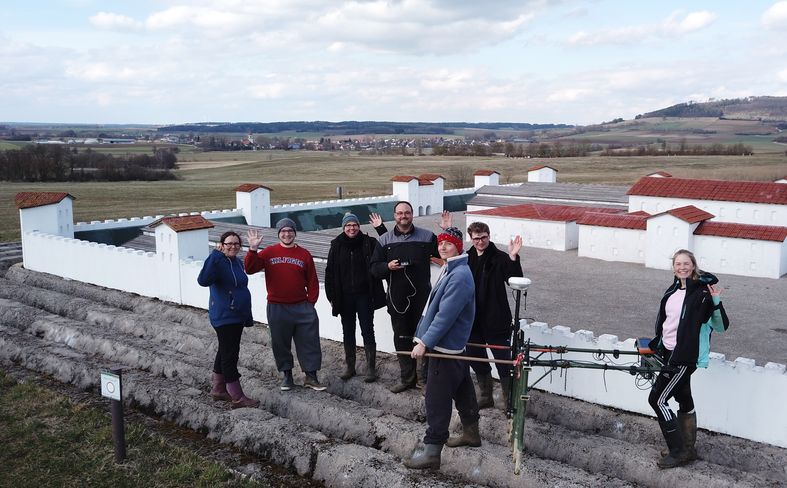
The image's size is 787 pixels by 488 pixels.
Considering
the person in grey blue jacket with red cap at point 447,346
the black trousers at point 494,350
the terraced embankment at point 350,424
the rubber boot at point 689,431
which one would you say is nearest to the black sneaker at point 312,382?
the terraced embankment at point 350,424

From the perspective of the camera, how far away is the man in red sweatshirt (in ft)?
25.8

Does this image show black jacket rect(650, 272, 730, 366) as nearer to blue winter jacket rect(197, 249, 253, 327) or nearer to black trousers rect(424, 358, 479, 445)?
black trousers rect(424, 358, 479, 445)

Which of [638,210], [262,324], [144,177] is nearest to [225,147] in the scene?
[144,177]

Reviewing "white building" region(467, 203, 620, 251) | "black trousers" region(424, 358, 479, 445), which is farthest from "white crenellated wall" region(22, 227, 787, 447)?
"white building" region(467, 203, 620, 251)

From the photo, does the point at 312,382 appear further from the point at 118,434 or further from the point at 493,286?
the point at 493,286

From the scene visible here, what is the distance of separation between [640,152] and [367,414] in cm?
8443

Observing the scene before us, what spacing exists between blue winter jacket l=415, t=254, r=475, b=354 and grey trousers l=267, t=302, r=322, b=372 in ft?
7.39

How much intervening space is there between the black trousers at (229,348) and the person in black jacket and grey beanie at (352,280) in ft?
3.64

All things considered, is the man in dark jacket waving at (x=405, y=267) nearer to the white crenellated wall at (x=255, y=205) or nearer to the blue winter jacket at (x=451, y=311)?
the blue winter jacket at (x=451, y=311)

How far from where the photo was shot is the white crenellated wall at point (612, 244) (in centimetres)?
1830

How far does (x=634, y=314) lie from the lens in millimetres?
12633

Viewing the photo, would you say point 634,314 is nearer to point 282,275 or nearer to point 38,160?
point 282,275

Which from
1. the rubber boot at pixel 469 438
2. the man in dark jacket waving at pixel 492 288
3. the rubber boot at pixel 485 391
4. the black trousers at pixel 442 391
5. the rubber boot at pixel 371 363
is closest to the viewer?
the black trousers at pixel 442 391

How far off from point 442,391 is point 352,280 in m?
2.25
